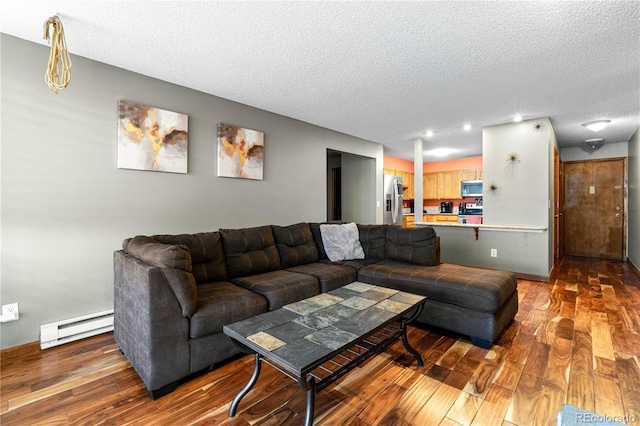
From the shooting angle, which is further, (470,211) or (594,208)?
(470,211)

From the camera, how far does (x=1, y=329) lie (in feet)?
7.04

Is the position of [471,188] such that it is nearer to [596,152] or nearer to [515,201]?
[596,152]

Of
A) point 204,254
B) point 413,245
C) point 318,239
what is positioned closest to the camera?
point 204,254

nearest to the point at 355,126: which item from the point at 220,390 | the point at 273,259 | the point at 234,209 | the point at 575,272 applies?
the point at 234,209

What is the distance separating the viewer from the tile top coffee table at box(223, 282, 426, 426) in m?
1.30

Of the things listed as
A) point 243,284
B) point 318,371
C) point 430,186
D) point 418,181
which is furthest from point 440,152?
point 318,371

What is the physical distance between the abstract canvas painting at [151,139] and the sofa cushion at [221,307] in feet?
4.52

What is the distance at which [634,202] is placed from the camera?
4.99m

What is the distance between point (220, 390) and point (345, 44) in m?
2.59

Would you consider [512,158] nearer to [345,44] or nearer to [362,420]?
[345,44]

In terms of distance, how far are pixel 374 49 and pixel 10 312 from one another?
3.44 m

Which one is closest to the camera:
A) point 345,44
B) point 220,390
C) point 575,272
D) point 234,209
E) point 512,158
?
point 220,390

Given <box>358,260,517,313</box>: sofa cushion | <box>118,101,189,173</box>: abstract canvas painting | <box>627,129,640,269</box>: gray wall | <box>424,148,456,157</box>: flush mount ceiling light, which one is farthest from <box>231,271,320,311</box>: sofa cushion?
<box>627,129,640,269</box>: gray wall

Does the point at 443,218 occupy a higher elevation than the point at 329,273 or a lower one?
higher
